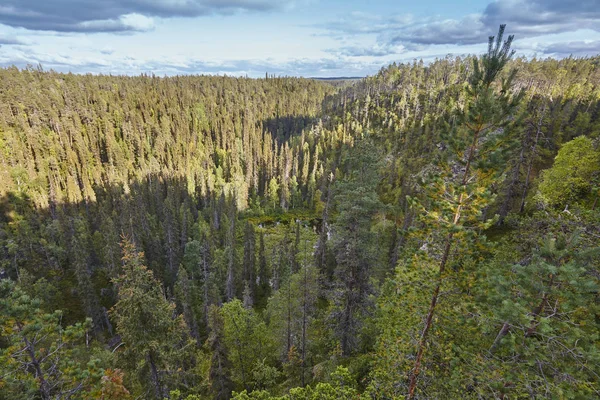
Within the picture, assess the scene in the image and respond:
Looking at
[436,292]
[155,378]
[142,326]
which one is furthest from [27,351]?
[436,292]

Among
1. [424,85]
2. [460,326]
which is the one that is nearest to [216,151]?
[424,85]

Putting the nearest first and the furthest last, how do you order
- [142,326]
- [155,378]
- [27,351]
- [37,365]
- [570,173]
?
[37,365]
[27,351]
[142,326]
[155,378]
[570,173]

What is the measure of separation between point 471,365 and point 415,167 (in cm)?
9017

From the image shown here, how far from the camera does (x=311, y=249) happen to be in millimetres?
26844

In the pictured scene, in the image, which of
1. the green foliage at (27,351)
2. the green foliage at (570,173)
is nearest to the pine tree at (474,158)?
the green foliage at (27,351)

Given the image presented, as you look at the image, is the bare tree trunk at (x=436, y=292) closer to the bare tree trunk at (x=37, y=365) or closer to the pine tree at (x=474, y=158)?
the pine tree at (x=474, y=158)

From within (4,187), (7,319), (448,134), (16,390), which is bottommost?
(4,187)

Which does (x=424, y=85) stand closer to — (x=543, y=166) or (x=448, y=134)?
(x=543, y=166)

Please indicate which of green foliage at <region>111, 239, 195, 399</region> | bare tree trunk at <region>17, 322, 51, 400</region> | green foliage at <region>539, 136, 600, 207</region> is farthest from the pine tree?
green foliage at <region>539, 136, 600, 207</region>

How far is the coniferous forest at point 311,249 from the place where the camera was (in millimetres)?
8891

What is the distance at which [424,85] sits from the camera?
16038 cm

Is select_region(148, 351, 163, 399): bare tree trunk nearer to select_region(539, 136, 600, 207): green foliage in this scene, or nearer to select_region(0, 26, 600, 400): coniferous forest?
select_region(0, 26, 600, 400): coniferous forest

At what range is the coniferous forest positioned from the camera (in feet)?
29.2

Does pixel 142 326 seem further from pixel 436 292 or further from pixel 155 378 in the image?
pixel 436 292
